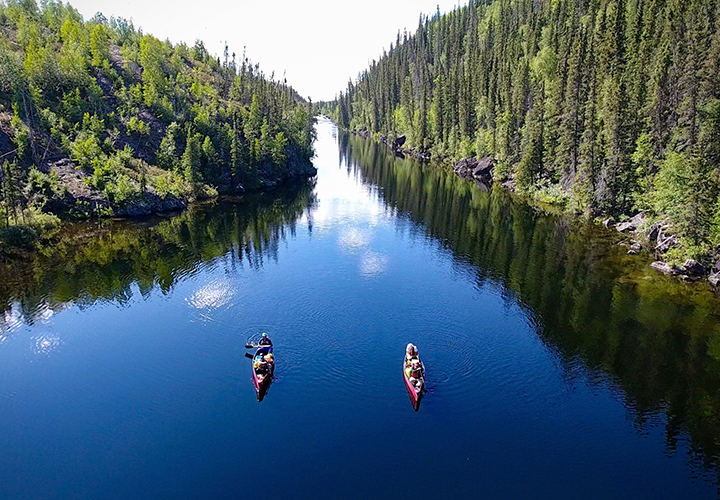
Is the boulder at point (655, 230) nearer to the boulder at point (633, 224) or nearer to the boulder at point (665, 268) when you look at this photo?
the boulder at point (633, 224)

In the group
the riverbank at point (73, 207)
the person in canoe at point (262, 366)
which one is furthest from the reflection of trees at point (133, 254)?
the person in canoe at point (262, 366)

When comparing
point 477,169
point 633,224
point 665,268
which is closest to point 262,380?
point 665,268

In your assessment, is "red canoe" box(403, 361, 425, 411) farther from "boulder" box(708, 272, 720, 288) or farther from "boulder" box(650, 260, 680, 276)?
"boulder" box(650, 260, 680, 276)

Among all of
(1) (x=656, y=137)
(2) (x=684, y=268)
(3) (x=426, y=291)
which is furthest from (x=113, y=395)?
(1) (x=656, y=137)

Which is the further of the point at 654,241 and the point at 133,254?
the point at 654,241

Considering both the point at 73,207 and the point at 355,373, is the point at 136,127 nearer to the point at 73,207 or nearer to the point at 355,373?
the point at 73,207

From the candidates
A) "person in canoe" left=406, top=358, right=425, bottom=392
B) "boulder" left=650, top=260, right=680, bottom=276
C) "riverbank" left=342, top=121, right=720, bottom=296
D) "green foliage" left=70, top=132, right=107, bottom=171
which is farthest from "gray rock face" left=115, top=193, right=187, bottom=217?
"boulder" left=650, top=260, right=680, bottom=276
